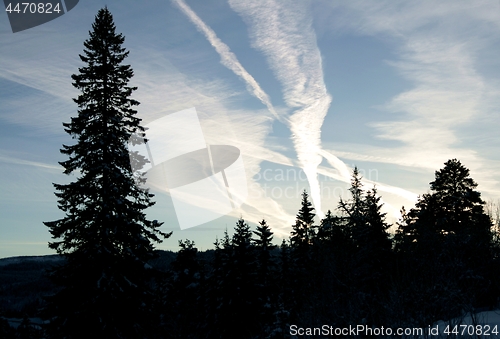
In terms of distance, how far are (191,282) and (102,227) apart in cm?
2550

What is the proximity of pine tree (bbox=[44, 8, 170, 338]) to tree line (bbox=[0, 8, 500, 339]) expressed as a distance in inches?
1.9

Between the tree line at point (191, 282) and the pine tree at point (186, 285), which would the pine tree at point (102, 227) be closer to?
the tree line at point (191, 282)

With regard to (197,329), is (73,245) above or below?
above

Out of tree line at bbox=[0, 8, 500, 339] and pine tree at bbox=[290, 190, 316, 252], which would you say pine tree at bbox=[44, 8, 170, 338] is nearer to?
tree line at bbox=[0, 8, 500, 339]

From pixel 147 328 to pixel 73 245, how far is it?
16.6 feet

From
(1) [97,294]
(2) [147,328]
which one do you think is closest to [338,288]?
(2) [147,328]

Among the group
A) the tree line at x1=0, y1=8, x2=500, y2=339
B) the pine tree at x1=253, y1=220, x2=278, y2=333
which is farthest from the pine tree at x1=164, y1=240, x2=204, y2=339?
the pine tree at x1=253, y1=220, x2=278, y2=333

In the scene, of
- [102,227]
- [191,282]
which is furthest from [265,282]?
[102,227]

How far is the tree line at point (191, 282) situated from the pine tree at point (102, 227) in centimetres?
5

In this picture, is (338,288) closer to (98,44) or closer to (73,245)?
(73,245)

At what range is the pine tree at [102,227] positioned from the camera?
1627 centimetres

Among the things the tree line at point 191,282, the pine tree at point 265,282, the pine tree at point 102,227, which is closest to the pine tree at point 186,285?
the tree line at point 191,282

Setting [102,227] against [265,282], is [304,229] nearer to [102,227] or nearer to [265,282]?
[265,282]

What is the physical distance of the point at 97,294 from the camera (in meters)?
16.3
